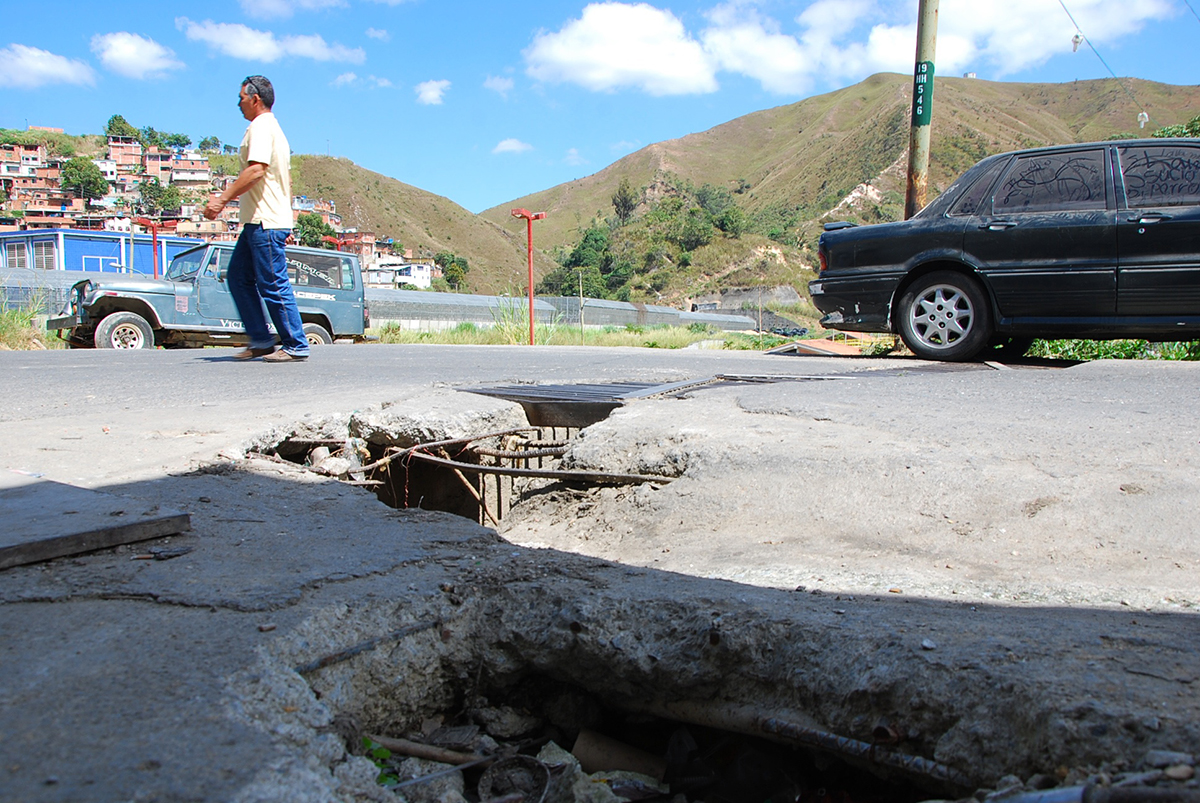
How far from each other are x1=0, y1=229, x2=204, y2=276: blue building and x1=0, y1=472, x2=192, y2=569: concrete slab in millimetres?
42522

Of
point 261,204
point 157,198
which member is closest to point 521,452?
point 261,204

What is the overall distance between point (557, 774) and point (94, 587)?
3.46ft

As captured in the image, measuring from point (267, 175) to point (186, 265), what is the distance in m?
7.59

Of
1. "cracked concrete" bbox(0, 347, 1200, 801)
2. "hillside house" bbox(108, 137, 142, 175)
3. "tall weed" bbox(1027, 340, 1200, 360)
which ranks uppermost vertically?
"hillside house" bbox(108, 137, 142, 175)

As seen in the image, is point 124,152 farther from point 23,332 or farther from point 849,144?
point 23,332

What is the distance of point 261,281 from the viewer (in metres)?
5.44

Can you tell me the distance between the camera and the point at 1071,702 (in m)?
1.27

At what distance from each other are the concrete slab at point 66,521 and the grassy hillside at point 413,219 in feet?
316

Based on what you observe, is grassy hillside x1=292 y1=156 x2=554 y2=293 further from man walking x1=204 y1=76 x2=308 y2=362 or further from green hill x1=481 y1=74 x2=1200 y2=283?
man walking x1=204 y1=76 x2=308 y2=362

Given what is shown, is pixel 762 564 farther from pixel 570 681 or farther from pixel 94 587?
pixel 94 587

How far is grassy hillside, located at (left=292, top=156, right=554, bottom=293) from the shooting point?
105 metres

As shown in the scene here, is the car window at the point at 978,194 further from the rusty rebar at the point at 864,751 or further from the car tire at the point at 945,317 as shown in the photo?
the rusty rebar at the point at 864,751

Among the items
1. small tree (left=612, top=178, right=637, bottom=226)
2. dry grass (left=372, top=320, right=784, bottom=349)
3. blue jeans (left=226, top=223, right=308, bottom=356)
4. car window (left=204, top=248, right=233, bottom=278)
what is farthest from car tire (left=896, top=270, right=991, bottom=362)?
small tree (left=612, top=178, right=637, bottom=226)

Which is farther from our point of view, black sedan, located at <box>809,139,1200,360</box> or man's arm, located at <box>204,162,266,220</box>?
black sedan, located at <box>809,139,1200,360</box>
